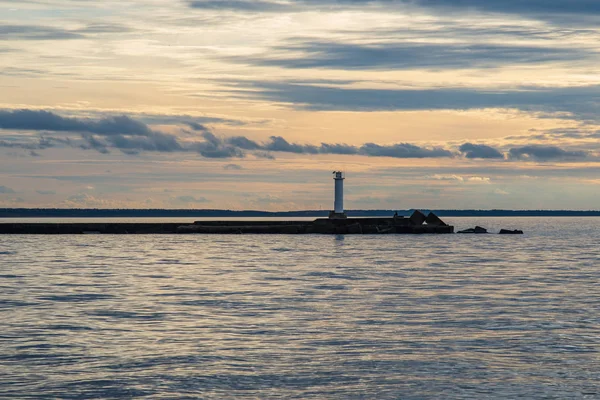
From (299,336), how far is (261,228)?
66.3 m

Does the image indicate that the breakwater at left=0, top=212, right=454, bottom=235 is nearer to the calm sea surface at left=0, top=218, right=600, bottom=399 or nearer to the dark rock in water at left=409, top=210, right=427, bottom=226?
the dark rock in water at left=409, top=210, right=427, bottom=226

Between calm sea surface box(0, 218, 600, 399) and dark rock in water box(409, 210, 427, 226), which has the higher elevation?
dark rock in water box(409, 210, 427, 226)

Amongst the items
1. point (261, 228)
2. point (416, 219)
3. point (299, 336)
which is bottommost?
point (261, 228)

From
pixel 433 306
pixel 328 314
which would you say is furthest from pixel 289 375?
pixel 433 306

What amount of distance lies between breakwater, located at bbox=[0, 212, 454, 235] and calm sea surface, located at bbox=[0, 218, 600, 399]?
50.2 metres

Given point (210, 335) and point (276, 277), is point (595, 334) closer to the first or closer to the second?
point (210, 335)

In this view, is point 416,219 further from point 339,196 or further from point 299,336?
point 299,336

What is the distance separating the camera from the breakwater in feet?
272

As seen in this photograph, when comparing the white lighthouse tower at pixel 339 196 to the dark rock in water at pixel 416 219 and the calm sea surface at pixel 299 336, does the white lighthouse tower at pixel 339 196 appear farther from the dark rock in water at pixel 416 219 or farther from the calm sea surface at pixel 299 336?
the calm sea surface at pixel 299 336

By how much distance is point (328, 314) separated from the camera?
20.2 m

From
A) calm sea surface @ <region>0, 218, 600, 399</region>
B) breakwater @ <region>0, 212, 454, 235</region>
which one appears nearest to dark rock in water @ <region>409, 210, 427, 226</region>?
breakwater @ <region>0, 212, 454, 235</region>

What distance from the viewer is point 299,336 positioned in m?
16.7

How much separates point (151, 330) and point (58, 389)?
557 centimetres

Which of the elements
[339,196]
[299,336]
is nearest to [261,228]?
[339,196]
